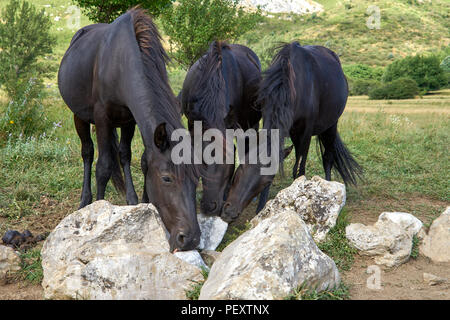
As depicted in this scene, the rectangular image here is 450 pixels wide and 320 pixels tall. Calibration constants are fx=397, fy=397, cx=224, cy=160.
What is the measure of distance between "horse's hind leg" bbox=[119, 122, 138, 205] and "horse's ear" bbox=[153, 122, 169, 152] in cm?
149

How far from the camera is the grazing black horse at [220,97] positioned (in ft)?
12.8

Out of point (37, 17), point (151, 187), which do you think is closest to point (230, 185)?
point (151, 187)

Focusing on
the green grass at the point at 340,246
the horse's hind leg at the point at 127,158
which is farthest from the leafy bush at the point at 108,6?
the green grass at the point at 340,246

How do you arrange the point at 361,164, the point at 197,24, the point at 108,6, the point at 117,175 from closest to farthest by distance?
the point at 117,175 < the point at 361,164 < the point at 108,6 < the point at 197,24

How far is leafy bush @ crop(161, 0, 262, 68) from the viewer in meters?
16.2

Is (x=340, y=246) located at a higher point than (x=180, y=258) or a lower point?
lower

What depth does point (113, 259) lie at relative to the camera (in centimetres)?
259

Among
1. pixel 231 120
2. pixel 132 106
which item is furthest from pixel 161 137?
pixel 231 120

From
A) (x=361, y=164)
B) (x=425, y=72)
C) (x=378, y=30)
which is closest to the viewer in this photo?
(x=361, y=164)

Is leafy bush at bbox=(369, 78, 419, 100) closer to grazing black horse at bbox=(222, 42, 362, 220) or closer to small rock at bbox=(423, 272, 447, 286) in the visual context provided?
grazing black horse at bbox=(222, 42, 362, 220)

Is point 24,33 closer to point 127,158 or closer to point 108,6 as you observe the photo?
point 108,6

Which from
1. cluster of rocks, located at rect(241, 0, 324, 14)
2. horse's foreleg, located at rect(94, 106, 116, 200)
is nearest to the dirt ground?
horse's foreleg, located at rect(94, 106, 116, 200)

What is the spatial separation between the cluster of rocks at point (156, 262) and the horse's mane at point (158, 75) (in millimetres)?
613

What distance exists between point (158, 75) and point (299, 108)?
6.15 feet
